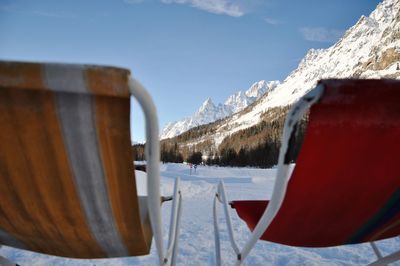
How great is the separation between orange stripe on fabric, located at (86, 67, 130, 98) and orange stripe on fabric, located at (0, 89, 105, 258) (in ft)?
0.36

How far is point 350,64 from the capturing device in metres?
127

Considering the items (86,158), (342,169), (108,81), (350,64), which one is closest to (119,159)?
(86,158)

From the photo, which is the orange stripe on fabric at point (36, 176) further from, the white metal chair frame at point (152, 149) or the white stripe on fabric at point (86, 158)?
the white metal chair frame at point (152, 149)

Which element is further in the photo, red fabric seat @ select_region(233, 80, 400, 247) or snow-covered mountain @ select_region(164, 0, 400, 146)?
snow-covered mountain @ select_region(164, 0, 400, 146)

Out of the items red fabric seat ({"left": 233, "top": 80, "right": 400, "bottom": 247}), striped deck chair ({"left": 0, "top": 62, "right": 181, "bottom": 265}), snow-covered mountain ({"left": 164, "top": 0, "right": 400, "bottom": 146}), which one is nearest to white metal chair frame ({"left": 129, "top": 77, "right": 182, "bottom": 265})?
striped deck chair ({"left": 0, "top": 62, "right": 181, "bottom": 265})

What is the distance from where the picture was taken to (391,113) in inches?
29.7

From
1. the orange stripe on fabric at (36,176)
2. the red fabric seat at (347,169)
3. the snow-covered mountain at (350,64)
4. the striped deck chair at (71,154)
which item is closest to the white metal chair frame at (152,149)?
the striped deck chair at (71,154)

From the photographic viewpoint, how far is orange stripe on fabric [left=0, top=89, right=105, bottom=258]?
0.69m

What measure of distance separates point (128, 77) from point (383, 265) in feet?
3.09

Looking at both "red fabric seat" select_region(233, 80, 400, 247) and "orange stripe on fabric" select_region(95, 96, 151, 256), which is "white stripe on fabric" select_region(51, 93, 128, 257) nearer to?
"orange stripe on fabric" select_region(95, 96, 151, 256)

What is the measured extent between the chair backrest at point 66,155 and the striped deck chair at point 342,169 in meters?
0.34

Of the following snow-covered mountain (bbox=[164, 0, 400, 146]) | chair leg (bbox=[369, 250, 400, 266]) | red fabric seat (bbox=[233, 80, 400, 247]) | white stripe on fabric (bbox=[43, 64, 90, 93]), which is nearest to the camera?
white stripe on fabric (bbox=[43, 64, 90, 93])

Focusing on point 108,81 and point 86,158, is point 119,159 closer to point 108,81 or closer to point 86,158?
point 86,158

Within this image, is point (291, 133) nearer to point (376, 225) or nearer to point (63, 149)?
point (63, 149)
